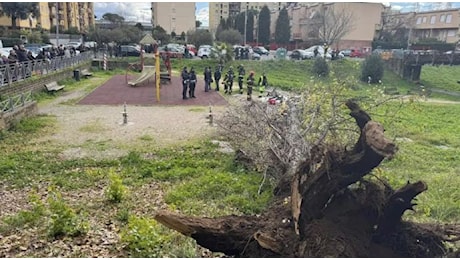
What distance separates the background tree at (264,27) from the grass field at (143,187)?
53399 millimetres

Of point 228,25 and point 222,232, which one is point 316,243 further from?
point 228,25

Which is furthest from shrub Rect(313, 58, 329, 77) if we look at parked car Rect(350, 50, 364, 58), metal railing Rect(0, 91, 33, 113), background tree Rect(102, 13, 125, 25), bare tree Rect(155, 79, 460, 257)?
background tree Rect(102, 13, 125, 25)

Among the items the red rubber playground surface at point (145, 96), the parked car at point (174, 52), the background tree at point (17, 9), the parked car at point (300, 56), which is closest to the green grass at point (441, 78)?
the parked car at point (300, 56)

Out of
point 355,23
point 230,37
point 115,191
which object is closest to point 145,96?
point 115,191

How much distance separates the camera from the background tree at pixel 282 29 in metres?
62.3

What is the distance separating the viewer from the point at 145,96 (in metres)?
20.6

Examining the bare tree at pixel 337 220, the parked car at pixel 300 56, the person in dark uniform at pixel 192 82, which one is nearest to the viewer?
the bare tree at pixel 337 220

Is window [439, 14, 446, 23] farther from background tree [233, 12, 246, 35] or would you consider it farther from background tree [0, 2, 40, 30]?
background tree [0, 2, 40, 30]

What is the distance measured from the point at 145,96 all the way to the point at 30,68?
17.8ft

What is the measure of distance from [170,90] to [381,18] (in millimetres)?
53334

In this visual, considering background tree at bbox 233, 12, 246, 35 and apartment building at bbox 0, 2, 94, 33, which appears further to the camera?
background tree at bbox 233, 12, 246, 35

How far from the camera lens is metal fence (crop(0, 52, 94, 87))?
15.1 metres

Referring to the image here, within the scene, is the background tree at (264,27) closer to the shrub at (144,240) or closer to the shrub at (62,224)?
the shrub at (62,224)

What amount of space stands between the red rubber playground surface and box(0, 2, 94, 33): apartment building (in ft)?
83.7
